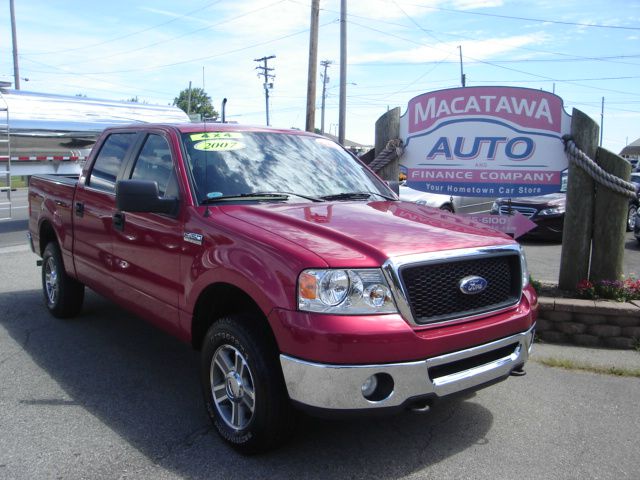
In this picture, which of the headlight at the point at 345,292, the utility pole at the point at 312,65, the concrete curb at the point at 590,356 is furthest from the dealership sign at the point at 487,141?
the utility pole at the point at 312,65

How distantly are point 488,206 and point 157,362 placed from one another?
A: 450 inches

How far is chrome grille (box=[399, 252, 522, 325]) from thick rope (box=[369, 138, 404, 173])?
3385 mm

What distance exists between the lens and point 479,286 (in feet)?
10.8

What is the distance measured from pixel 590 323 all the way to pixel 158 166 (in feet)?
13.1

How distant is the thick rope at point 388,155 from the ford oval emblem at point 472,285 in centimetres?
369

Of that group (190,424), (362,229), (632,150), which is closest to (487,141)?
(362,229)

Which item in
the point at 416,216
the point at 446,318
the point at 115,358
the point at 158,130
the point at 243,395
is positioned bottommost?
the point at 115,358

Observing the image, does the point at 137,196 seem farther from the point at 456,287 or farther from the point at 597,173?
the point at 597,173

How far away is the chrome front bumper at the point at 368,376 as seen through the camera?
9.41 ft

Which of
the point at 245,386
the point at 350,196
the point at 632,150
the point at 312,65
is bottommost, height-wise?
the point at 245,386

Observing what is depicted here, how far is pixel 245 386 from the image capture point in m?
3.31

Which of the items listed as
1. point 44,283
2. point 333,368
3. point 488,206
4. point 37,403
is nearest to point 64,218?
point 44,283

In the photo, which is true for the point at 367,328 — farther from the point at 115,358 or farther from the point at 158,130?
the point at 115,358

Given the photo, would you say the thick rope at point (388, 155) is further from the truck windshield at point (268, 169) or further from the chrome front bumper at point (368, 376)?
the chrome front bumper at point (368, 376)
